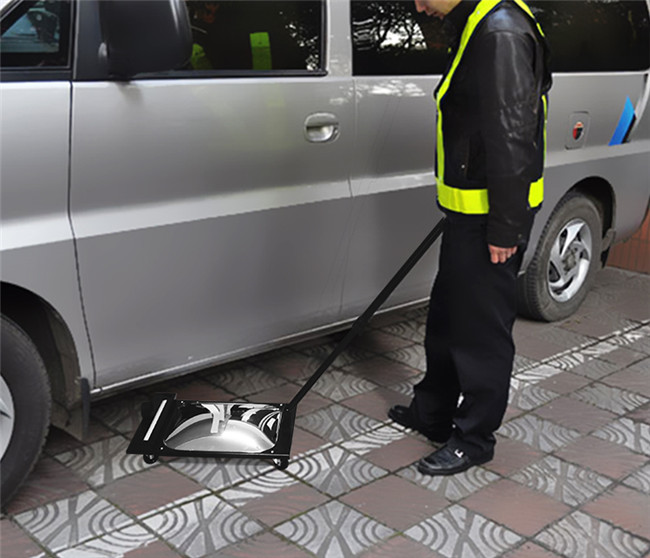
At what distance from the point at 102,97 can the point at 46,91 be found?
0.62 ft

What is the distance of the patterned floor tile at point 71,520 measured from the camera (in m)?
2.79

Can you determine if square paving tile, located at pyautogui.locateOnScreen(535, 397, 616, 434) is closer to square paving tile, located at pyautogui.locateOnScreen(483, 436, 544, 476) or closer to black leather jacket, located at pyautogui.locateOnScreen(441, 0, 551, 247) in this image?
square paving tile, located at pyautogui.locateOnScreen(483, 436, 544, 476)

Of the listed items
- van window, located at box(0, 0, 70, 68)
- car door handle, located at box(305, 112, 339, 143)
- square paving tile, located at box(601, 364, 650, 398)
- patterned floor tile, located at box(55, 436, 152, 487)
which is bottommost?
square paving tile, located at box(601, 364, 650, 398)

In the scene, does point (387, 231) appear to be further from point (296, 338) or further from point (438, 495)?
point (438, 495)

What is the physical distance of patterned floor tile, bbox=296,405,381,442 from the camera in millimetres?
3543

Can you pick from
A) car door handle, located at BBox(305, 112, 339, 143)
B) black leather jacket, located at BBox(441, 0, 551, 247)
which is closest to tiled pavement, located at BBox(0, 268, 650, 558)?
black leather jacket, located at BBox(441, 0, 551, 247)

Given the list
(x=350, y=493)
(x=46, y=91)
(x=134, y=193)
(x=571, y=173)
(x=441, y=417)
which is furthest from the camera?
(x=571, y=173)

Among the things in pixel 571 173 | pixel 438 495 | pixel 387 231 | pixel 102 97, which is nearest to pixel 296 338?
pixel 387 231

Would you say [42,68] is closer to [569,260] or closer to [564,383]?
[564,383]

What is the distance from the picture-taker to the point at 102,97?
8.96ft

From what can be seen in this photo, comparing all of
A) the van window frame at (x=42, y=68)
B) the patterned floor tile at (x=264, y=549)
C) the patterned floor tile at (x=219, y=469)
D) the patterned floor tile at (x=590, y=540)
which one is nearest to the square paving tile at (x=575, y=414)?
the patterned floor tile at (x=590, y=540)

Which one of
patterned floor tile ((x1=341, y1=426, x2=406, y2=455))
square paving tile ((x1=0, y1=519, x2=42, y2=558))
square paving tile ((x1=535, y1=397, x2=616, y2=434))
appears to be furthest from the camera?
square paving tile ((x1=535, y1=397, x2=616, y2=434))

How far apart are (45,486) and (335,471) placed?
107 centimetres

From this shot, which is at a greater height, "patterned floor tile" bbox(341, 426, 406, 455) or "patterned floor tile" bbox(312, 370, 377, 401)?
"patterned floor tile" bbox(341, 426, 406, 455)
